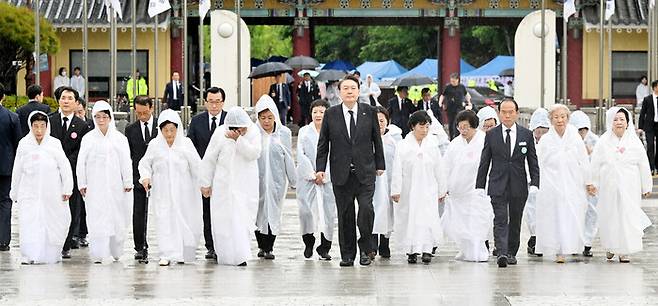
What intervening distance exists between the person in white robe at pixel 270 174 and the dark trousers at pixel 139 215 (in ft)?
3.79

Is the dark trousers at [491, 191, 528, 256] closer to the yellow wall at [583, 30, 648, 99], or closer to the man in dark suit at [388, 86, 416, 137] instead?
the man in dark suit at [388, 86, 416, 137]

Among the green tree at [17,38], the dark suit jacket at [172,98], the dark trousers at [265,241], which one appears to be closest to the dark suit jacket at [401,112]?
the dark suit jacket at [172,98]

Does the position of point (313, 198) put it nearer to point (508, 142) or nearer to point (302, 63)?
point (508, 142)

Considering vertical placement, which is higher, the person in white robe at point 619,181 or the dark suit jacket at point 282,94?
the dark suit jacket at point 282,94

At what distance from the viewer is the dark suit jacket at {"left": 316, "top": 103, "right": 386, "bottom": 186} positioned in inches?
642

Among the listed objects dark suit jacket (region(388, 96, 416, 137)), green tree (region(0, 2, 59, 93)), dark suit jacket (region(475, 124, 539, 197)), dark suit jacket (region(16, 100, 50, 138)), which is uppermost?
green tree (region(0, 2, 59, 93))

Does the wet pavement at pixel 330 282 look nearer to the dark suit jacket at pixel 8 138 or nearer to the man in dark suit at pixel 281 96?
the dark suit jacket at pixel 8 138

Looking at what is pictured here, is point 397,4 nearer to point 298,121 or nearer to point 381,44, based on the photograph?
point 298,121

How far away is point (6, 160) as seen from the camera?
18422mm

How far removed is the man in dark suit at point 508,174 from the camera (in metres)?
16.5

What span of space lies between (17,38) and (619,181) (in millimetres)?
20014

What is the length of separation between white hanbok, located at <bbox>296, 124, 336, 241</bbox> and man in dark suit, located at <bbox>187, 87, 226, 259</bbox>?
0.91 meters

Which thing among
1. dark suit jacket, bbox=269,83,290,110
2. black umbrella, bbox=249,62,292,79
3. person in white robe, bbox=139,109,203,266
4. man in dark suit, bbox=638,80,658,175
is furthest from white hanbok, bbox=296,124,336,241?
black umbrella, bbox=249,62,292,79

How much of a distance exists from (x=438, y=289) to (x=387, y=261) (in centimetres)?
256
